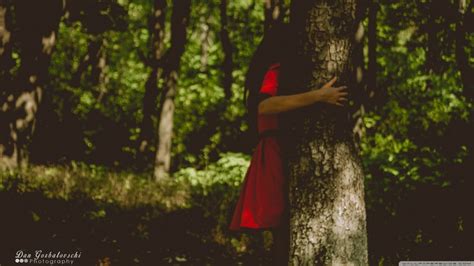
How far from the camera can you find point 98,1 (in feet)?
39.2

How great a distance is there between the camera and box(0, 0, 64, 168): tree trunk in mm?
Answer: 11016

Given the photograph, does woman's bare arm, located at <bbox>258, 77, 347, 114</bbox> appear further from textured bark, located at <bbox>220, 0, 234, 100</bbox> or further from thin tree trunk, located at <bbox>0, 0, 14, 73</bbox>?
textured bark, located at <bbox>220, 0, 234, 100</bbox>

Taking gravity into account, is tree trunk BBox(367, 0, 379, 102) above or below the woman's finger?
above

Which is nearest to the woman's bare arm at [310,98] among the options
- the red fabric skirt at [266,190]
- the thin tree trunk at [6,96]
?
the red fabric skirt at [266,190]

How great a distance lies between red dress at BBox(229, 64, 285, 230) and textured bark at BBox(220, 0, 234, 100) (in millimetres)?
16165

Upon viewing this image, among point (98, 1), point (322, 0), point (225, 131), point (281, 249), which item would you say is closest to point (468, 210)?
point (281, 249)

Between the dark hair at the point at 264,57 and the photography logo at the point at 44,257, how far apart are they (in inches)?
121

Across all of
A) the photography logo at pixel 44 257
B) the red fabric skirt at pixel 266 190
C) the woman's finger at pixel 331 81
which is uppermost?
the woman's finger at pixel 331 81

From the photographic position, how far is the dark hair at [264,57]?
13.1ft

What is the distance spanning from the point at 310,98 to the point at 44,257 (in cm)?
386

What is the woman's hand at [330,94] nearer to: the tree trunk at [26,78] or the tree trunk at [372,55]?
the tree trunk at [26,78]

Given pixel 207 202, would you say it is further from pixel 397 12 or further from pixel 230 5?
pixel 230 5

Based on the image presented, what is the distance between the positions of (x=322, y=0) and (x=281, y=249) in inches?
68.8

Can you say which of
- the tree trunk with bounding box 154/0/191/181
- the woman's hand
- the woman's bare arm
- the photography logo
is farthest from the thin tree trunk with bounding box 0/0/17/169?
the woman's hand
